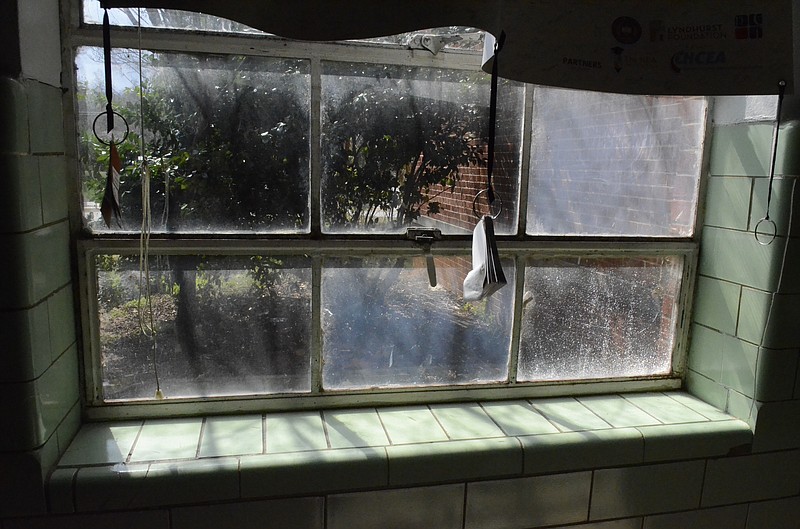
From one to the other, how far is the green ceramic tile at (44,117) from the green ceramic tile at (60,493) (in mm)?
596

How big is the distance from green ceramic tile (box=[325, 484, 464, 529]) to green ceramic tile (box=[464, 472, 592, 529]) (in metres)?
0.04

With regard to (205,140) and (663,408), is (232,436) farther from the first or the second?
(663,408)

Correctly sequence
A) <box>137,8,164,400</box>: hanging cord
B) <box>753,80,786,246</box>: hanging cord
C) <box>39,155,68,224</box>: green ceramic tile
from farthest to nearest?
<box>753,80,786,246</box>: hanging cord → <box>137,8,164,400</box>: hanging cord → <box>39,155,68,224</box>: green ceramic tile

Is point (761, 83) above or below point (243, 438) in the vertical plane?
above

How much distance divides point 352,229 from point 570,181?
553mm

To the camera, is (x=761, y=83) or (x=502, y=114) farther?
(x=502, y=114)

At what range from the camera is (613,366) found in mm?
Answer: 1513

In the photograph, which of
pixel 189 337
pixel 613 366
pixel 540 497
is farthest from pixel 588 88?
pixel 189 337

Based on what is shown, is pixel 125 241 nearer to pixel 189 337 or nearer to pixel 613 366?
pixel 189 337

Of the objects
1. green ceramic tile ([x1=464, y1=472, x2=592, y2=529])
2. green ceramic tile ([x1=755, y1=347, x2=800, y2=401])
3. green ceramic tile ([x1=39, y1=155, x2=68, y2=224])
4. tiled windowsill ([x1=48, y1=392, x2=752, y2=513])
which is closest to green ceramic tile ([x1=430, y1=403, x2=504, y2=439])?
tiled windowsill ([x1=48, y1=392, x2=752, y2=513])

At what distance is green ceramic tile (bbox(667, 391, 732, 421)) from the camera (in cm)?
139

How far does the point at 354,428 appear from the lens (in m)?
1.27

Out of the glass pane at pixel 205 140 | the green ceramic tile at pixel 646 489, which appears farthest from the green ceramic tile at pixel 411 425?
the glass pane at pixel 205 140

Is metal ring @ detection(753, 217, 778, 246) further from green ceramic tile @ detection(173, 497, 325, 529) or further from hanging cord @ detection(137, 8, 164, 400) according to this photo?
hanging cord @ detection(137, 8, 164, 400)
